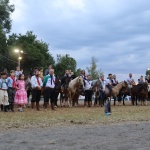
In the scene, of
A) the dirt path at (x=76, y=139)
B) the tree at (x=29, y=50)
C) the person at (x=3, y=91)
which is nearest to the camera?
the dirt path at (x=76, y=139)

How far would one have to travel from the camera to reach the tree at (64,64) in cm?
7588

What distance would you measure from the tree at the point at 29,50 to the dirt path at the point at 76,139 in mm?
49728

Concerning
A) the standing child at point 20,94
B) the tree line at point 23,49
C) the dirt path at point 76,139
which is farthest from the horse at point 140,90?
the tree line at point 23,49

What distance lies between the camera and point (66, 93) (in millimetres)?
24828

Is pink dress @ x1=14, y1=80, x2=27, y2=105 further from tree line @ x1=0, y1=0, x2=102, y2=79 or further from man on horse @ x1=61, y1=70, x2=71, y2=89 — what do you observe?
tree line @ x1=0, y1=0, x2=102, y2=79

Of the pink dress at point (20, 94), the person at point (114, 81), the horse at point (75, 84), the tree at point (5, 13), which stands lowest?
the pink dress at point (20, 94)

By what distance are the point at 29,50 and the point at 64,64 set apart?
16.0 m

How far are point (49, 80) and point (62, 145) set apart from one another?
11.5 meters

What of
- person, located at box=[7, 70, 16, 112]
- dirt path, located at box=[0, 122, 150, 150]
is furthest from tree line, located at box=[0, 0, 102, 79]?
dirt path, located at box=[0, 122, 150, 150]

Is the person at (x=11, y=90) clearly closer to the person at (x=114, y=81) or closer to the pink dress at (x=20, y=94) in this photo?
the pink dress at (x=20, y=94)

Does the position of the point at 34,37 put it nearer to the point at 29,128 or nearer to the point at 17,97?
the point at 17,97

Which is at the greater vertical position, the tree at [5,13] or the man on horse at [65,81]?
the tree at [5,13]

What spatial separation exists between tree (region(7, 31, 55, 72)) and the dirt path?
49728 millimetres

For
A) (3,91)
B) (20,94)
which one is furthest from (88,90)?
(3,91)
